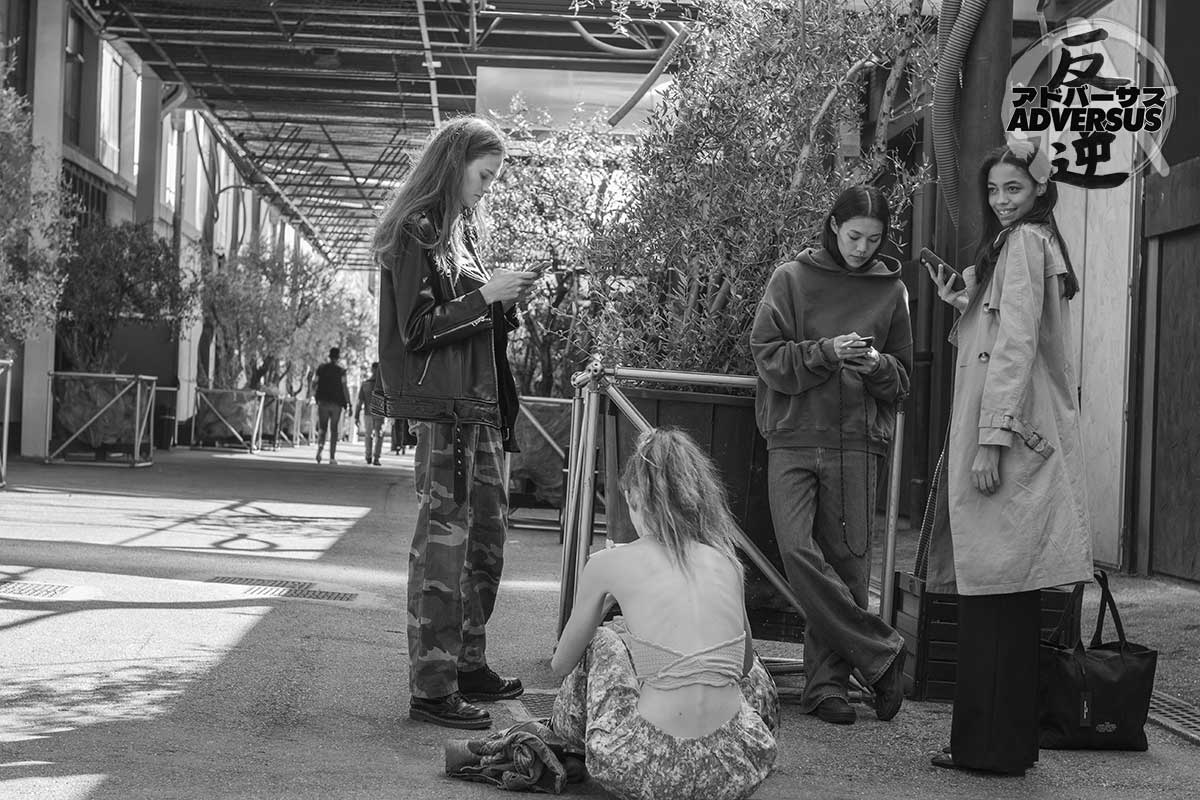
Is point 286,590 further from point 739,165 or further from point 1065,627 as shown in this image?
point 1065,627

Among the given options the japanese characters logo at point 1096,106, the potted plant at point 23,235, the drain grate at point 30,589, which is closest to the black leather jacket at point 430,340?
the drain grate at point 30,589

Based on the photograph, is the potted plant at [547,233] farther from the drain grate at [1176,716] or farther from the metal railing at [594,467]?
the drain grate at [1176,716]

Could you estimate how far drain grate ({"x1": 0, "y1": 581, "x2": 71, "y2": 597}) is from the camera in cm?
702

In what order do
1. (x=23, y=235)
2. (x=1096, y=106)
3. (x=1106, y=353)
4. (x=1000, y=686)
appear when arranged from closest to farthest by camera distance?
1. (x=1000, y=686)
2. (x=1096, y=106)
3. (x=1106, y=353)
4. (x=23, y=235)

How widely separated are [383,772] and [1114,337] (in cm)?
812

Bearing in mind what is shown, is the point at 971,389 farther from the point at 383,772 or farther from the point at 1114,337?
the point at 1114,337

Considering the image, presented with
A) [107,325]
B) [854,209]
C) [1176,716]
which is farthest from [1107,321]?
[107,325]

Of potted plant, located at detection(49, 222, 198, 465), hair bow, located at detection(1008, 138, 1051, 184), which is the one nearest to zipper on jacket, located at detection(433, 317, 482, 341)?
hair bow, located at detection(1008, 138, 1051, 184)

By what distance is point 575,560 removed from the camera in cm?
582

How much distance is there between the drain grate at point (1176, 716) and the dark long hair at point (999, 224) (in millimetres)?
1658

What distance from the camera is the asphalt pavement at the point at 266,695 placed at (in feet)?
13.2

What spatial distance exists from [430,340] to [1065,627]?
7.61 feet

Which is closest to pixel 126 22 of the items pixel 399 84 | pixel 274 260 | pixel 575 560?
pixel 399 84

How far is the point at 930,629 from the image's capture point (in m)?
5.47
